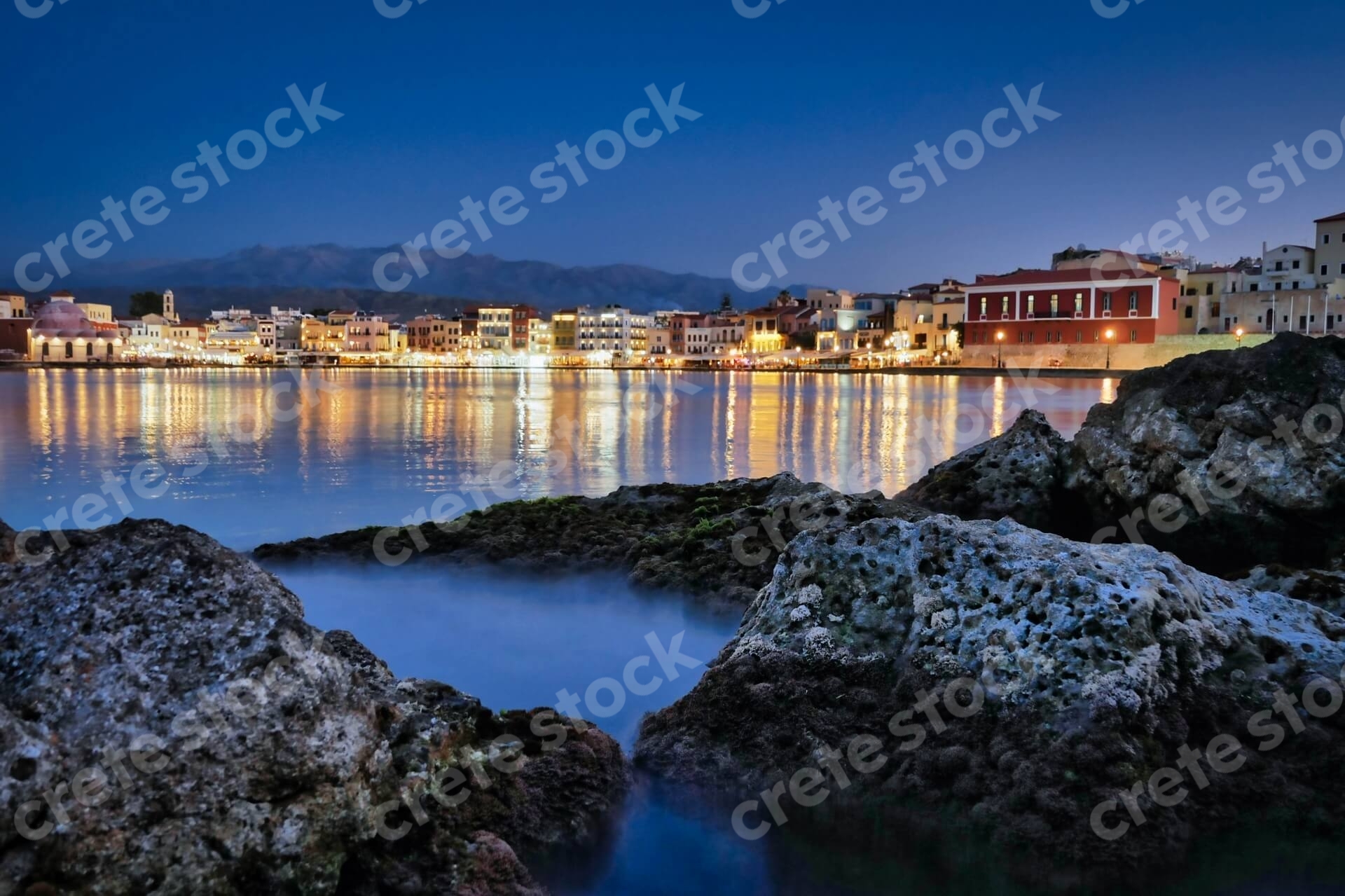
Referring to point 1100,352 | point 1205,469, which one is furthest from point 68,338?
point 1205,469

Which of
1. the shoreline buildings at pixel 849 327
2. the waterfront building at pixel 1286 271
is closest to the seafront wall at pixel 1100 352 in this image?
the shoreline buildings at pixel 849 327

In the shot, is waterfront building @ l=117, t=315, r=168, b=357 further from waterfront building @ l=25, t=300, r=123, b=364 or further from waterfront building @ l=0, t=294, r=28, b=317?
waterfront building @ l=0, t=294, r=28, b=317

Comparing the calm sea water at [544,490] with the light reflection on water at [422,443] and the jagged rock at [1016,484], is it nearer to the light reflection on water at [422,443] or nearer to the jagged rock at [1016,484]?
the light reflection on water at [422,443]

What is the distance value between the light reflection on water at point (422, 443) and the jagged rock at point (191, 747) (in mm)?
7507

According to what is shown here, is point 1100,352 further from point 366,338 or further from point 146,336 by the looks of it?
point 146,336

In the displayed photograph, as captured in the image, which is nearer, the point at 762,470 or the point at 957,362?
the point at 762,470

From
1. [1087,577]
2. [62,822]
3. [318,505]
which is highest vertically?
[1087,577]

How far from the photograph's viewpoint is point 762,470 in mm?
17062

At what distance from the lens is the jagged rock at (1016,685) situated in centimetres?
356

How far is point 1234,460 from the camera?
289 inches

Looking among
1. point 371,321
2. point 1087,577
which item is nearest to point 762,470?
point 1087,577

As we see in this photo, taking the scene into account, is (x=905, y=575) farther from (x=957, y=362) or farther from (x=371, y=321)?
(x=371, y=321)

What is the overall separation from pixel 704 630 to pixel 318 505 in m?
7.85

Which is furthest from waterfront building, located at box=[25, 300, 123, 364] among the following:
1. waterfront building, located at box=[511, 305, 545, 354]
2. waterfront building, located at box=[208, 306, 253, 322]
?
waterfront building, located at box=[511, 305, 545, 354]
